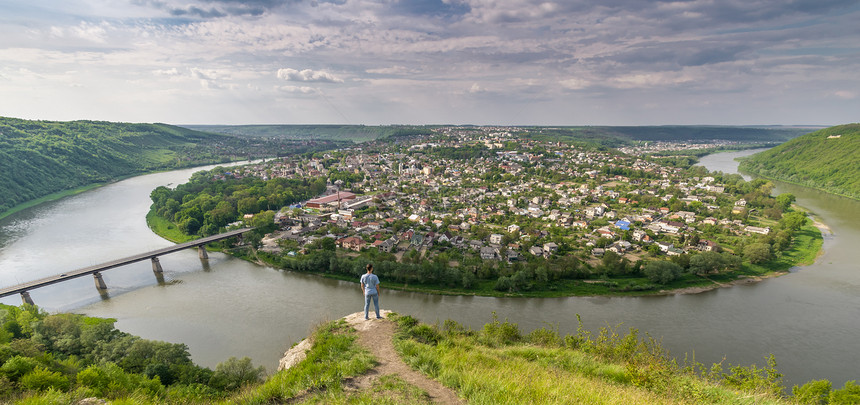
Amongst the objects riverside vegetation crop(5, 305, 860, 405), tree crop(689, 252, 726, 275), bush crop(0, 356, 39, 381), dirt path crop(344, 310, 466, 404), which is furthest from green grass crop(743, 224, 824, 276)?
bush crop(0, 356, 39, 381)

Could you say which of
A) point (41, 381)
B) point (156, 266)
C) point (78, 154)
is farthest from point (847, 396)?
point (78, 154)

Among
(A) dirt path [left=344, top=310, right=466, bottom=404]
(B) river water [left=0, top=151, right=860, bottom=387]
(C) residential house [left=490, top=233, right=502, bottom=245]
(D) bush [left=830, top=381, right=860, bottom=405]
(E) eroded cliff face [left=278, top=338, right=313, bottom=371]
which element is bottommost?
(B) river water [left=0, top=151, right=860, bottom=387]

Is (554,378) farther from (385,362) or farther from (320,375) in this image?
(320,375)

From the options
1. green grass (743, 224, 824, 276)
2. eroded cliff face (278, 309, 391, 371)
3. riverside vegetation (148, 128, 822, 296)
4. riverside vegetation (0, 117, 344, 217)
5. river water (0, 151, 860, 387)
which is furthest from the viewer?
riverside vegetation (0, 117, 344, 217)

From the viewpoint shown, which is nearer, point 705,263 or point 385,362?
point 385,362

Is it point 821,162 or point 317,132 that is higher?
point 317,132

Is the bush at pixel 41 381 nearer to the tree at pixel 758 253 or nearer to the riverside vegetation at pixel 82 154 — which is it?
the tree at pixel 758 253

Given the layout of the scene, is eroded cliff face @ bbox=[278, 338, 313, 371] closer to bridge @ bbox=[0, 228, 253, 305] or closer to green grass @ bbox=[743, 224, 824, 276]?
bridge @ bbox=[0, 228, 253, 305]

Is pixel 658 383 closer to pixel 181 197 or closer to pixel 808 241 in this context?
pixel 808 241
